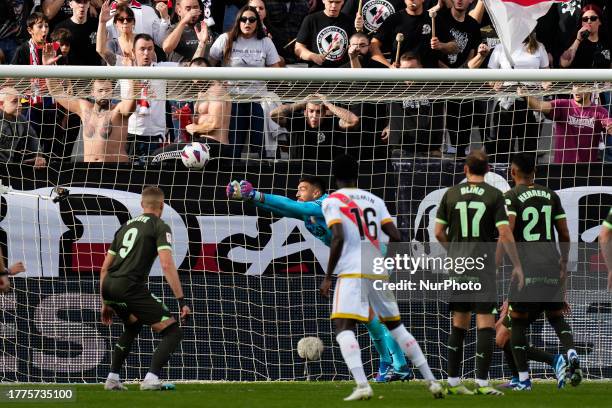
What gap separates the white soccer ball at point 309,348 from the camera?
14.1 meters

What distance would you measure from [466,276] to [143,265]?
10.3 ft

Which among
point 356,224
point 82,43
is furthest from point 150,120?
point 356,224

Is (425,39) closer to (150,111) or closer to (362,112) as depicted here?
(362,112)

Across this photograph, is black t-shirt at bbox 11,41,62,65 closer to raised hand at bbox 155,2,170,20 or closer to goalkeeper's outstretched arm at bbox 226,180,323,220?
raised hand at bbox 155,2,170,20

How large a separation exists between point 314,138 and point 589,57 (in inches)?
170

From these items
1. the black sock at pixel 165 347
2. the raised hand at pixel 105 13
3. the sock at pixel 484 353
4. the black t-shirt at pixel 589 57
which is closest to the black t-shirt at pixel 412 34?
the black t-shirt at pixel 589 57

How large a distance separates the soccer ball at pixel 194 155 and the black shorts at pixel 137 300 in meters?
2.44

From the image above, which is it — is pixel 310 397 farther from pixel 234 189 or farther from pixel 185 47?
pixel 185 47

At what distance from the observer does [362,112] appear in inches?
571

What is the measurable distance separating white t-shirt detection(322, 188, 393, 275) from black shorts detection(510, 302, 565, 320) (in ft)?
6.30

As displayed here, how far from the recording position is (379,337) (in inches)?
498

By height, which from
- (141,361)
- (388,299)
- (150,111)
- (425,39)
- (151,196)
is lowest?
(141,361)

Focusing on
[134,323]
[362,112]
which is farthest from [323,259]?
[134,323]

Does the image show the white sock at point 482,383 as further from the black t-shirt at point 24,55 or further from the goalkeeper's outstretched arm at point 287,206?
the black t-shirt at point 24,55
